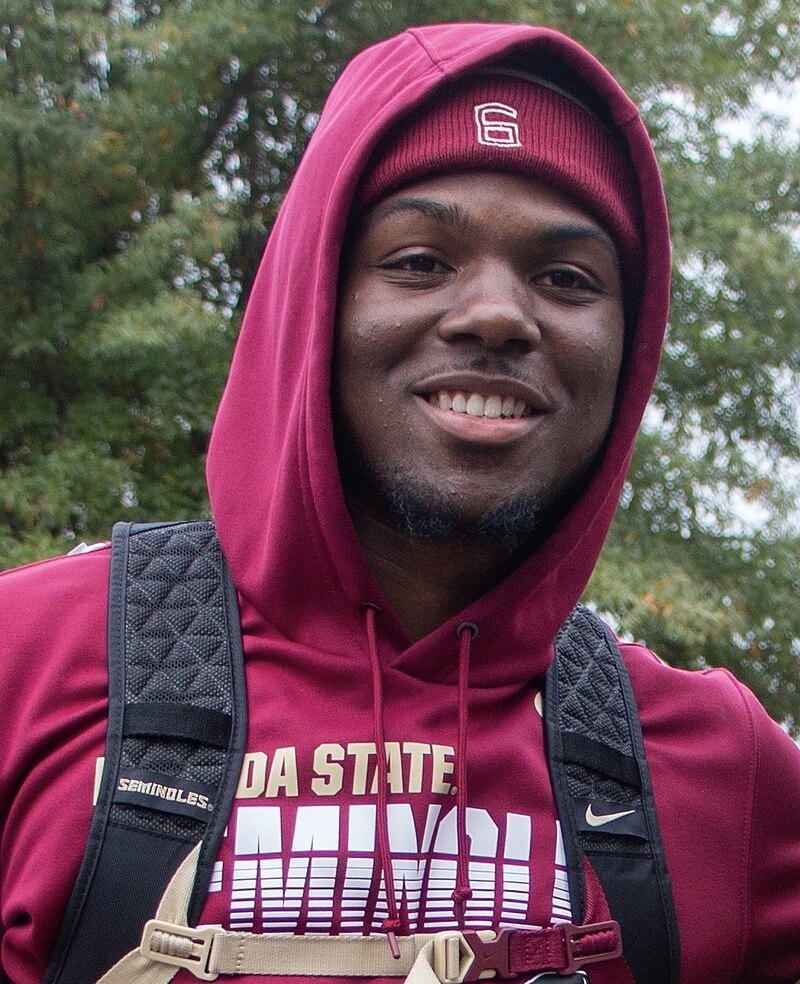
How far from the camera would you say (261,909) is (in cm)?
176

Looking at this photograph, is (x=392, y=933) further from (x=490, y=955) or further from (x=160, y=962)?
(x=160, y=962)

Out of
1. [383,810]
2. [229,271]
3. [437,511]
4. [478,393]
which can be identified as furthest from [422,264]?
[229,271]

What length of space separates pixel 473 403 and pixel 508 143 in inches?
16.2

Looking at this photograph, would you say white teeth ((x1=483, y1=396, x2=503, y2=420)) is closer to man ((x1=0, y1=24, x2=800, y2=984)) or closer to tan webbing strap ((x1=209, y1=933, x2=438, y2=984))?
man ((x1=0, y1=24, x2=800, y2=984))

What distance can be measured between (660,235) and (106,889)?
1336 millimetres

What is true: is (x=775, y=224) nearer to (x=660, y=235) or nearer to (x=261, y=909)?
(x=660, y=235)

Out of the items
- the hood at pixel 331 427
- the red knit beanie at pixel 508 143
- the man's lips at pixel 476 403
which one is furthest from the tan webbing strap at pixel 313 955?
the red knit beanie at pixel 508 143

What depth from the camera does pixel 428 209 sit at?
1.98 meters

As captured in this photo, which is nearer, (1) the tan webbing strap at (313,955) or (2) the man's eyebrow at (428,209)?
(1) the tan webbing strap at (313,955)

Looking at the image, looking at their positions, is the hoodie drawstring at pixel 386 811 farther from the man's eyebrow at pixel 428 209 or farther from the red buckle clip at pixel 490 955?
the man's eyebrow at pixel 428 209

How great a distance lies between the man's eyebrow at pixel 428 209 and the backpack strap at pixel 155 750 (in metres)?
0.63

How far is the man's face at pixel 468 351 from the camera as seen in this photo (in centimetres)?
193

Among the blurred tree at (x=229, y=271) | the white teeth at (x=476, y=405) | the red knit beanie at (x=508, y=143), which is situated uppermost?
the blurred tree at (x=229, y=271)

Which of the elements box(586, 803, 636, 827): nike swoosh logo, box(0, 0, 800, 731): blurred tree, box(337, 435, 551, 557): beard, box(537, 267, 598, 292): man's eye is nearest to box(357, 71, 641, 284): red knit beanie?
box(537, 267, 598, 292): man's eye
